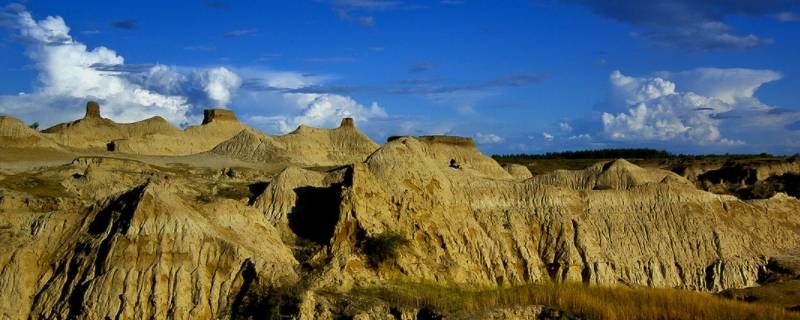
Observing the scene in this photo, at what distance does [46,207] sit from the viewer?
28109 mm

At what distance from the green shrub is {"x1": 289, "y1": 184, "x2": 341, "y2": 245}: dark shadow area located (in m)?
1.25

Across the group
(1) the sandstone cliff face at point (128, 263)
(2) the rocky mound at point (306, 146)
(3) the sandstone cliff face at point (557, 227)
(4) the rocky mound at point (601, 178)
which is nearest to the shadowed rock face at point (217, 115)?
(2) the rocky mound at point (306, 146)

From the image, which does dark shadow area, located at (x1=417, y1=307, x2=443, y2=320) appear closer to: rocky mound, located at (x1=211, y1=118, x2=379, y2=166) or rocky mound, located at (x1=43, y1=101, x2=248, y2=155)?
rocky mound, located at (x1=211, y1=118, x2=379, y2=166)

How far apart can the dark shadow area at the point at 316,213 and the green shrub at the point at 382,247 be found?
1252mm

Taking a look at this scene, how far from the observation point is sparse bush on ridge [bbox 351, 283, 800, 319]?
2245cm

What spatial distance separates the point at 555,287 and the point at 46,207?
1459cm

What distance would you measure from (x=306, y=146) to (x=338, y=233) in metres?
42.9

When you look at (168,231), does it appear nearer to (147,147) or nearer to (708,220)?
(708,220)

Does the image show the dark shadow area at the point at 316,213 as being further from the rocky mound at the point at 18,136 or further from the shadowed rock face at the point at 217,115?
the shadowed rock face at the point at 217,115

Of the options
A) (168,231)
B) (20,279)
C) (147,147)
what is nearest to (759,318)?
(168,231)

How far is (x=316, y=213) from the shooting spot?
101 feet

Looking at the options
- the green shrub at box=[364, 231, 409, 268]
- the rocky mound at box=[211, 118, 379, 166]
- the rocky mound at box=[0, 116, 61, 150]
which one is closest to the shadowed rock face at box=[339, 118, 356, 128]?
the rocky mound at box=[211, 118, 379, 166]

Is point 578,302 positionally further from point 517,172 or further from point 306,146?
point 306,146

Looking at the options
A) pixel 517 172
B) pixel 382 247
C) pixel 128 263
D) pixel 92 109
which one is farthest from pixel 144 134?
pixel 128 263
